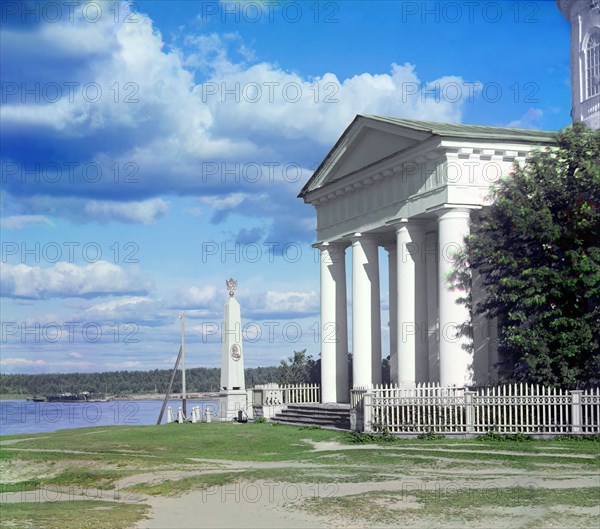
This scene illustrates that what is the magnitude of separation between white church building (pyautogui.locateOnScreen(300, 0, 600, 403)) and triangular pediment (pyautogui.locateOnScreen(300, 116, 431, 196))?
0.05m

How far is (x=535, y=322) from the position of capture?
29.5m

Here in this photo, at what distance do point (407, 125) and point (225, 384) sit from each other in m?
15.7

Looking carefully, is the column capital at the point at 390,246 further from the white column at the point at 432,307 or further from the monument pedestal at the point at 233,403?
the monument pedestal at the point at 233,403

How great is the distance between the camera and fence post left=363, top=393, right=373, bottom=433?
2978 cm

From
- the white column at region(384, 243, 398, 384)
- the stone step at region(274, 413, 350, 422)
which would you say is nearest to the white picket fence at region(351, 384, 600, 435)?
the stone step at region(274, 413, 350, 422)

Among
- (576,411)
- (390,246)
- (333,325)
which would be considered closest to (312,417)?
(333,325)

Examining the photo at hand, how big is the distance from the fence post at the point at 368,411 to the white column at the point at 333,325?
12.3 m

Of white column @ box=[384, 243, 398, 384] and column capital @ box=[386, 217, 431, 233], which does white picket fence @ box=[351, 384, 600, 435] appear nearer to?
column capital @ box=[386, 217, 431, 233]

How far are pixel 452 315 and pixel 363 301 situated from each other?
7.53 metres

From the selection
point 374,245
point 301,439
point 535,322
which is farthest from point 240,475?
point 374,245

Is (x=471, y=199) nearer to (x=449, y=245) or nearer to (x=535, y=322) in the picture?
(x=449, y=245)

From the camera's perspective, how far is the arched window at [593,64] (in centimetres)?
5150

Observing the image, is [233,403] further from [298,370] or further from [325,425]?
[298,370]

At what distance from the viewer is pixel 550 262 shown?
29.8 meters
